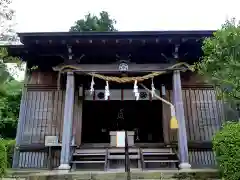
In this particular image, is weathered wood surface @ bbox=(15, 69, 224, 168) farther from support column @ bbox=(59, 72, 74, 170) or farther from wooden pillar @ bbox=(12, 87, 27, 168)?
support column @ bbox=(59, 72, 74, 170)

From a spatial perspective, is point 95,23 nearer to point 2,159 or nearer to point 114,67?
point 114,67

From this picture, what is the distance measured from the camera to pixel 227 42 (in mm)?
6352

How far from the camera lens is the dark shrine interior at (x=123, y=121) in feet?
45.1

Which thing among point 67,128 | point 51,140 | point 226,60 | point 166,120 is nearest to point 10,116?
point 51,140

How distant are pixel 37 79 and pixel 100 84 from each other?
2304 mm

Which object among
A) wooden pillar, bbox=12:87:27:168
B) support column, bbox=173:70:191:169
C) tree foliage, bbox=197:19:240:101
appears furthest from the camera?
wooden pillar, bbox=12:87:27:168

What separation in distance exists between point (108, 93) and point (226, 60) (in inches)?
148

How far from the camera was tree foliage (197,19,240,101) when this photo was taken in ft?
20.4

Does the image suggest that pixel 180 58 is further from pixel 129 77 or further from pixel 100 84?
pixel 100 84

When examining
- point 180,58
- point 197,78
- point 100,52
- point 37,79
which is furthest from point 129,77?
point 37,79

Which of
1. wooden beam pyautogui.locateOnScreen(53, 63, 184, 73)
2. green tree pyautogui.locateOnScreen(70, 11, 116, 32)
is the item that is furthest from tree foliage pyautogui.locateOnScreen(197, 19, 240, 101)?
green tree pyautogui.locateOnScreen(70, 11, 116, 32)

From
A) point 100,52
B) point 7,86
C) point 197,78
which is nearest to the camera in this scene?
point 7,86

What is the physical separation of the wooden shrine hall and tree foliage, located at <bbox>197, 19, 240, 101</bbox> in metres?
1.80

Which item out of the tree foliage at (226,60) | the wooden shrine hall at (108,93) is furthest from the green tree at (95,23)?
the tree foliage at (226,60)
